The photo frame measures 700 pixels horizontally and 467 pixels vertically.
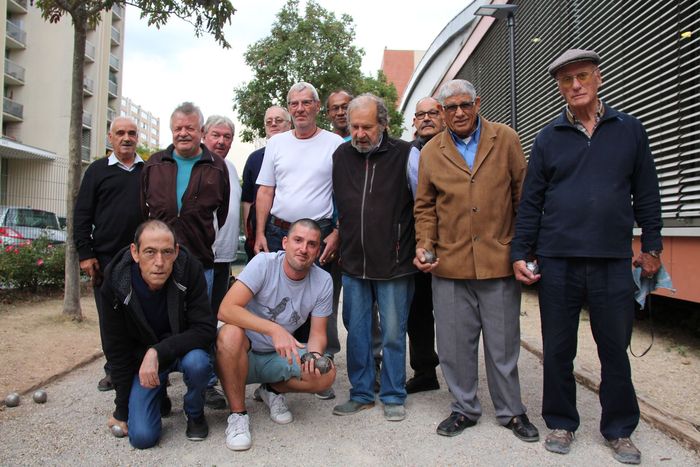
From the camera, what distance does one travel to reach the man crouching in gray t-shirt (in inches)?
140

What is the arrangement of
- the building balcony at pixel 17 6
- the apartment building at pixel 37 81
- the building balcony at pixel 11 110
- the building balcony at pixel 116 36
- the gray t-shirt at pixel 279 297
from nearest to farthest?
1. the gray t-shirt at pixel 279 297
2. the building balcony at pixel 17 6
3. the building balcony at pixel 11 110
4. the apartment building at pixel 37 81
5. the building balcony at pixel 116 36

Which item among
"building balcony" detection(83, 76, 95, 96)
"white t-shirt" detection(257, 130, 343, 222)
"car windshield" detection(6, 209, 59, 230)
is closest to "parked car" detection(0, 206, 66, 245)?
"car windshield" detection(6, 209, 59, 230)

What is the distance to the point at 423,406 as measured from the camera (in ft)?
13.6

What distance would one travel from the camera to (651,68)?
6.63 m

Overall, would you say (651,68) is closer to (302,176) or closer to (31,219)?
(302,176)

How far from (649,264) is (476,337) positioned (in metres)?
1.15

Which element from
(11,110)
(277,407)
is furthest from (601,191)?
(11,110)

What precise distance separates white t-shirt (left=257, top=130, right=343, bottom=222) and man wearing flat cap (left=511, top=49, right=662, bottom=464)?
1.57m

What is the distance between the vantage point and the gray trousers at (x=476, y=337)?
3.62 meters

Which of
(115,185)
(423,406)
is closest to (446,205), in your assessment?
(423,406)

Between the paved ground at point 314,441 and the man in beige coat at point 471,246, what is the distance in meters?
0.23

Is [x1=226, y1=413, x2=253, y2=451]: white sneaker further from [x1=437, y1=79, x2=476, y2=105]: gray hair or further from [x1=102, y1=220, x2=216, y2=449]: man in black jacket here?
[x1=437, y1=79, x2=476, y2=105]: gray hair

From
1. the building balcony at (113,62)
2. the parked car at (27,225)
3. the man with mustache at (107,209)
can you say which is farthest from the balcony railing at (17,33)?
the man with mustache at (107,209)

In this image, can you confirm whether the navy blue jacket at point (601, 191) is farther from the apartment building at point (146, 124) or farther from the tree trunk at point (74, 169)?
the apartment building at point (146, 124)
